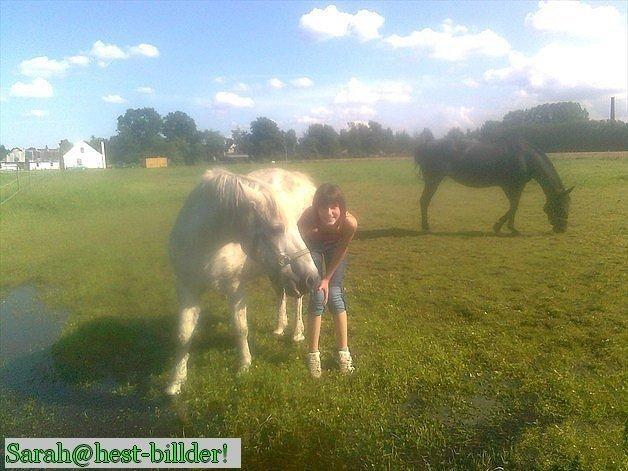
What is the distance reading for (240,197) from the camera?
11.4 ft

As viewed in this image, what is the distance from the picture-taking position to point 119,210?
10.6 meters

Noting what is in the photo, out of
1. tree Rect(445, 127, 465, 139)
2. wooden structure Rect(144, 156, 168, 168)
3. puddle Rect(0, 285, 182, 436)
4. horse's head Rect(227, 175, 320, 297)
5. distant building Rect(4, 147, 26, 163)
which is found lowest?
puddle Rect(0, 285, 182, 436)

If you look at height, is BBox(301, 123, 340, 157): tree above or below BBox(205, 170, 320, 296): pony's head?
above

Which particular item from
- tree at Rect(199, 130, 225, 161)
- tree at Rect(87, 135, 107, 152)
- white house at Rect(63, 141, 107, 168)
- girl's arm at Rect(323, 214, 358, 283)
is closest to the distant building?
white house at Rect(63, 141, 107, 168)

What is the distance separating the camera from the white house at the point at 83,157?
5.19 metres

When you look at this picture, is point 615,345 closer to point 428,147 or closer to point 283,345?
point 283,345

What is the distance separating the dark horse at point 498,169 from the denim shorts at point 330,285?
583 cm

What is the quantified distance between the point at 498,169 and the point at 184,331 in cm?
878

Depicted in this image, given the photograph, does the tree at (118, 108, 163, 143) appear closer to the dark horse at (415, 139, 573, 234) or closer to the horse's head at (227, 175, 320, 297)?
the horse's head at (227, 175, 320, 297)

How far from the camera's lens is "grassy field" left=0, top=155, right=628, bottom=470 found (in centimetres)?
316

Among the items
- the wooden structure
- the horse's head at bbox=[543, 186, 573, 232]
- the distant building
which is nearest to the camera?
the wooden structure

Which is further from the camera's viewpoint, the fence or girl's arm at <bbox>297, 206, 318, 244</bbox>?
the fence

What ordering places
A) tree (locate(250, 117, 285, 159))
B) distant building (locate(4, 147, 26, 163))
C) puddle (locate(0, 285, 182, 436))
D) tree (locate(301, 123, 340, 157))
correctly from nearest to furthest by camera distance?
puddle (locate(0, 285, 182, 436)) → tree (locate(250, 117, 285, 159)) → tree (locate(301, 123, 340, 157)) → distant building (locate(4, 147, 26, 163))

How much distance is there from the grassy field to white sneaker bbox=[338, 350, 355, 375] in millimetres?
133
